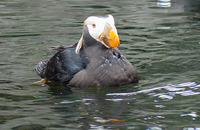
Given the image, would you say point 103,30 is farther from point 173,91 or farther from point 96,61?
point 173,91

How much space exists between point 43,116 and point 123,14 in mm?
7188

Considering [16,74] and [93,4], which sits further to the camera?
[93,4]

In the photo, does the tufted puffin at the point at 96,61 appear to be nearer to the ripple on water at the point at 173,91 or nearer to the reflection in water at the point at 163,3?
the ripple on water at the point at 173,91

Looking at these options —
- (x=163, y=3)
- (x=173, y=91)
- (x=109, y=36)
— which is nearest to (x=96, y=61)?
(x=109, y=36)

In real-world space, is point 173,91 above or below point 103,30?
below

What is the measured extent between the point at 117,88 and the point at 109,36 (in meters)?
0.64

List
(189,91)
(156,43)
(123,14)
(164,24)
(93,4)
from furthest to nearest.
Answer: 1. (93,4)
2. (123,14)
3. (164,24)
4. (156,43)
5. (189,91)

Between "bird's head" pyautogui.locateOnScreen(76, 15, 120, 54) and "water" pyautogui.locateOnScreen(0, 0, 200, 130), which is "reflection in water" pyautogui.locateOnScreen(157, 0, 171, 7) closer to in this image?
"water" pyautogui.locateOnScreen(0, 0, 200, 130)

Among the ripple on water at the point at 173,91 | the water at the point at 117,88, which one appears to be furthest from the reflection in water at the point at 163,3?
the ripple on water at the point at 173,91

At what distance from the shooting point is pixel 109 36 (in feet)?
18.2

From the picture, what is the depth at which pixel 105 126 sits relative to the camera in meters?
4.21

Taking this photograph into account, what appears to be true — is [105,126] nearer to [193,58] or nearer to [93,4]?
[193,58]

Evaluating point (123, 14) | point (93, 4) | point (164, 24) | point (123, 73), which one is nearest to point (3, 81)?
point (123, 73)

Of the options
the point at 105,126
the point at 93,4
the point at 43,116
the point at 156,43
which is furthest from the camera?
the point at 93,4
